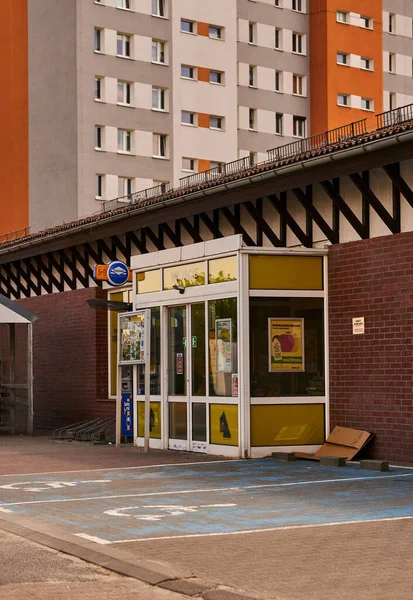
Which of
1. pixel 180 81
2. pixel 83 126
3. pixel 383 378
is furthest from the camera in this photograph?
pixel 180 81

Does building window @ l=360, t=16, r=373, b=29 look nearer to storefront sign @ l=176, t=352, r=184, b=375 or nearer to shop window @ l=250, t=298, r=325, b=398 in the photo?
storefront sign @ l=176, t=352, r=184, b=375

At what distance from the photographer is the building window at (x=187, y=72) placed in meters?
59.2

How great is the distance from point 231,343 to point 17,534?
8468mm

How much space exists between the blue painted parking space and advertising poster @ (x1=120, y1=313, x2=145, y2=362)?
381cm

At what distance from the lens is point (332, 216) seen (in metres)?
19.4

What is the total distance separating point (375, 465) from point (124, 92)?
43466 mm

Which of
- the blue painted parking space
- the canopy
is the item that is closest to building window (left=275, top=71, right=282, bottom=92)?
the canopy

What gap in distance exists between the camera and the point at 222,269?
1877 cm

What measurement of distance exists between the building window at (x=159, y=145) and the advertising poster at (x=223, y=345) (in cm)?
3966

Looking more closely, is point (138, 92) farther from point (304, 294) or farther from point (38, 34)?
point (304, 294)


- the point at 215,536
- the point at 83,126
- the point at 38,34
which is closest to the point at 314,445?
the point at 215,536

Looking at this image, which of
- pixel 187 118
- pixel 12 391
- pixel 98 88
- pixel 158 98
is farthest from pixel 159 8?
pixel 12 391

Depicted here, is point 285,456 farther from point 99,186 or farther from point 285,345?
point 99,186

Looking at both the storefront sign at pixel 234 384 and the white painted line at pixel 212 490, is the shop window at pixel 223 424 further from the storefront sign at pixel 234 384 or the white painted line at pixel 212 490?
the white painted line at pixel 212 490
